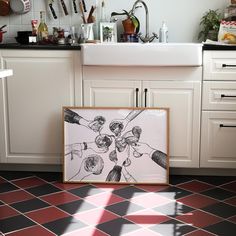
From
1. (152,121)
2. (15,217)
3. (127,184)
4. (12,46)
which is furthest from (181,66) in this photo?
(15,217)

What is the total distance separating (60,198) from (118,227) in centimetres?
59

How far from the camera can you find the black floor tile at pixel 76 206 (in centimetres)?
300

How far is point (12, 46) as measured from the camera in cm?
350

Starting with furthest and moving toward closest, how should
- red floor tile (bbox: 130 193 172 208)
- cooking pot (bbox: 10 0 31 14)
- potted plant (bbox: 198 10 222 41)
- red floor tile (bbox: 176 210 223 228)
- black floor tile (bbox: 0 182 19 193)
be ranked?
cooking pot (bbox: 10 0 31 14) < potted plant (bbox: 198 10 222 41) < black floor tile (bbox: 0 182 19 193) < red floor tile (bbox: 130 193 172 208) < red floor tile (bbox: 176 210 223 228)

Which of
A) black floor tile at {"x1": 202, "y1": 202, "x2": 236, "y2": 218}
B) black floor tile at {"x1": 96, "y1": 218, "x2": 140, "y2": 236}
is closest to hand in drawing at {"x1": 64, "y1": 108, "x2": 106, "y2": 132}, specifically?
black floor tile at {"x1": 96, "y1": 218, "x2": 140, "y2": 236}

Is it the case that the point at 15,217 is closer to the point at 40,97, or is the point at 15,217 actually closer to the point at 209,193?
the point at 40,97

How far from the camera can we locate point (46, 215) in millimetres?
2930

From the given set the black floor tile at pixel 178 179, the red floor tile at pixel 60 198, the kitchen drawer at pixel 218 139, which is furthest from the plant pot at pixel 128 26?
the red floor tile at pixel 60 198

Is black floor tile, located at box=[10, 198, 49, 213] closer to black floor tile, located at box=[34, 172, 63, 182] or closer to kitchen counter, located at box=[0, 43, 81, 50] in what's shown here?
black floor tile, located at box=[34, 172, 63, 182]

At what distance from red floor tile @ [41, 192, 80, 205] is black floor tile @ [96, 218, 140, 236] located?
0.44 metres

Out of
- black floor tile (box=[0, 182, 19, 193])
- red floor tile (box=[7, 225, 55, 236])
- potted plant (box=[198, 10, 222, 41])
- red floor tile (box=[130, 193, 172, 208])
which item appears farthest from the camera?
potted plant (box=[198, 10, 222, 41])

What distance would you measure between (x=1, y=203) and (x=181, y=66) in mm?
1496

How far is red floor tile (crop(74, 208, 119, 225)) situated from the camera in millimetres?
2838

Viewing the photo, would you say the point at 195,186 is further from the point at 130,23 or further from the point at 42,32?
the point at 42,32
